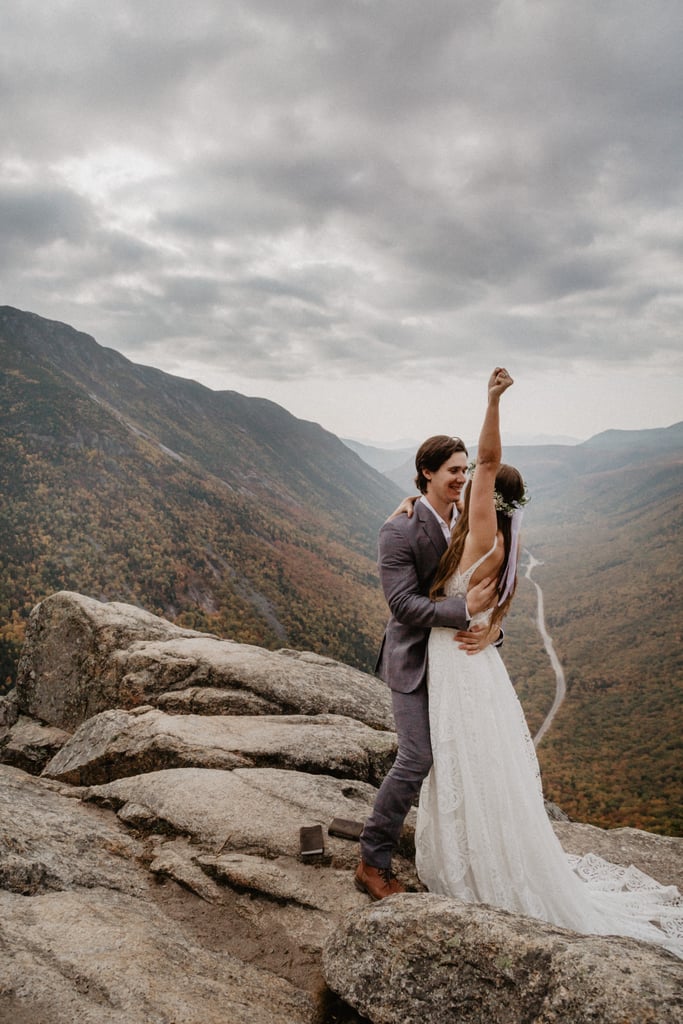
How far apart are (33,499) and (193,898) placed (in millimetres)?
76109

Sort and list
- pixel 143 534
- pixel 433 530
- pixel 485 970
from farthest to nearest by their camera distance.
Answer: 1. pixel 143 534
2. pixel 433 530
3. pixel 485 970

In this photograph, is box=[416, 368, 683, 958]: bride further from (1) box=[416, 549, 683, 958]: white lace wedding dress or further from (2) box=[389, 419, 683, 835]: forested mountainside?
(2) box=[389, 419, 683, 835]: forested mountainside

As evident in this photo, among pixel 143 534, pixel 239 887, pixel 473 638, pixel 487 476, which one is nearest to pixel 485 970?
pixel 473 638

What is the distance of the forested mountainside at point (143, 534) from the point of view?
2366 inches

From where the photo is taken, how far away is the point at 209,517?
91625 mm

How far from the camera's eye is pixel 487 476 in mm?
3869

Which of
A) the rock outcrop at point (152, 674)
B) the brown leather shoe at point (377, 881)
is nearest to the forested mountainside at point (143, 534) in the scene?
the rock outcrop at point (152, 674)

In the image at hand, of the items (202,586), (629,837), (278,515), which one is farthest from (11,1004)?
(278,515)

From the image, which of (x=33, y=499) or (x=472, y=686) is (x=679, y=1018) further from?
(x=33, y=499)

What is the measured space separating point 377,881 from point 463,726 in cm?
160

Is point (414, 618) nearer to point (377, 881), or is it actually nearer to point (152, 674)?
point (377, 881)

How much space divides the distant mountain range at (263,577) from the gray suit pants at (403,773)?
37.1 meters

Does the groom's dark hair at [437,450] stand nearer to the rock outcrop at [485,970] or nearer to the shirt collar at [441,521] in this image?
the shirt collar at [441,521]

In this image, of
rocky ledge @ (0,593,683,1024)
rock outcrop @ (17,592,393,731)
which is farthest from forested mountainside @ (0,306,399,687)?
rocky ledge @ (0,593,683,1024)
